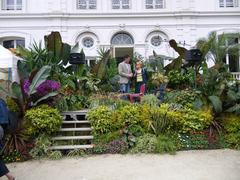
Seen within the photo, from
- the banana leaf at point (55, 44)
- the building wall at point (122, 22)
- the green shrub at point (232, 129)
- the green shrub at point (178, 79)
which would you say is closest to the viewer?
the green shrub at point (232, 129)

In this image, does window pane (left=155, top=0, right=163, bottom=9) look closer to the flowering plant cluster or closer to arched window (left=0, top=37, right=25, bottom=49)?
arched window (left=0, top=37, right=25, bottom=49)

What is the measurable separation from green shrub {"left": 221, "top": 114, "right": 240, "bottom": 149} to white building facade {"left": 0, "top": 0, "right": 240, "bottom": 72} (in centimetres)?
1096

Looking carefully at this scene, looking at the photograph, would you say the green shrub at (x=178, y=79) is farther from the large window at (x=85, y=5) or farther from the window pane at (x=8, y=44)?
the window pane at (x=8, y=44)

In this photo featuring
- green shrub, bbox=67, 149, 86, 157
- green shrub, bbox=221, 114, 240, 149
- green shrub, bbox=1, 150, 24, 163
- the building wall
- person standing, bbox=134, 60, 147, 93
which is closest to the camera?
green shrub, bbox=1, 150, 24, 163

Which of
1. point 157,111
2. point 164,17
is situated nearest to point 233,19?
point 164,17

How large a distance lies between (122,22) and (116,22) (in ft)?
1.19

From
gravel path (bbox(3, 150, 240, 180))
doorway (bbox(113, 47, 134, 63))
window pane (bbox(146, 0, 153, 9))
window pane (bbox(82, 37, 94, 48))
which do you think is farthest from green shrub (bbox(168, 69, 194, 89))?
window pane (bbox(146, 0, 153, 9))

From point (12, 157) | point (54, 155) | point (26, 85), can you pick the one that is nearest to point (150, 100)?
point (54, 155)

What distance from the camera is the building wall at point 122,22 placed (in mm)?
18609

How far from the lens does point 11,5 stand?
19.0 meters

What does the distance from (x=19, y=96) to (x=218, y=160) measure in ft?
15.6

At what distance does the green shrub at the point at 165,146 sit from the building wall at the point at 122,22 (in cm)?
1181

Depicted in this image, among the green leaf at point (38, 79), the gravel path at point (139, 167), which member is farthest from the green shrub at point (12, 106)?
the gravel path at point (139, 167)

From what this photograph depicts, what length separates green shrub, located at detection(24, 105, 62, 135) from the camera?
7.18 metres
